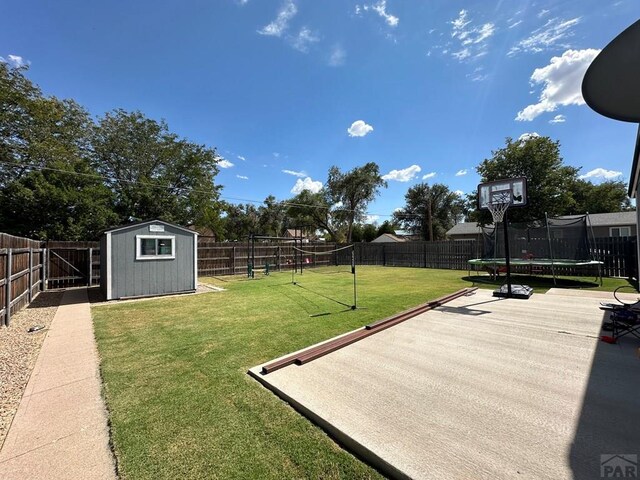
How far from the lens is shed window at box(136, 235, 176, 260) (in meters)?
8.15

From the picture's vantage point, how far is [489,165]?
2144 centimetres

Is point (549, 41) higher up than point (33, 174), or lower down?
higher up

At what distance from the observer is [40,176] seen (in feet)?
46.2

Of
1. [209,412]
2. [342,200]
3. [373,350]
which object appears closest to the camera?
[209,412]

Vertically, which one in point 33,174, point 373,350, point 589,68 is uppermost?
point 33,174

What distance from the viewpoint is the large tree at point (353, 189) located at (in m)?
33.3

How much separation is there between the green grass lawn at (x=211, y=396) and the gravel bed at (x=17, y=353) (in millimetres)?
697

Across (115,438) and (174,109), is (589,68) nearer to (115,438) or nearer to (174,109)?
(115,438)

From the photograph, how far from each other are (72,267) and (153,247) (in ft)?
16.4

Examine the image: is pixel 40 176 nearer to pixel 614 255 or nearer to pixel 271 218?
pixel 614 255

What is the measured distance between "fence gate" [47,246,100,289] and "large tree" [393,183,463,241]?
38.8 m

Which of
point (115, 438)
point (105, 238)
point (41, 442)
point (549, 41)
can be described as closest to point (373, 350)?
point (115, 438)

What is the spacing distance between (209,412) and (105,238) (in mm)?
7601

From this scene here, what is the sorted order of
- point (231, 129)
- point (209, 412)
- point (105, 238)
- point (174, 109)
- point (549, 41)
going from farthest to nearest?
point (231, 129)
point (174, 109)
point (549, 41)
point (105, 238)
point (209, 412)
